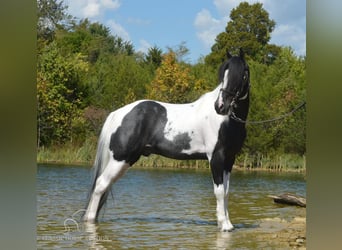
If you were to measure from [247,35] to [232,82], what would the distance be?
1127 mm

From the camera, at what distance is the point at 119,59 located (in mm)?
6234

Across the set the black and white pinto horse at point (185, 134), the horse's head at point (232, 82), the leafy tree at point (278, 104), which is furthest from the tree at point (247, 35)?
the black and white pinto horse at point (185, 134)

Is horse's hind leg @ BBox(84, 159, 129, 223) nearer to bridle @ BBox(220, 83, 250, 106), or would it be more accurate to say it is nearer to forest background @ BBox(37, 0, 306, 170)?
forest background @ BBox(37, 0, 306, 170)

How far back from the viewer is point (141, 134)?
541 centimetres

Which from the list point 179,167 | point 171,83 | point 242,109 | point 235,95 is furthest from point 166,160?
point 235,95

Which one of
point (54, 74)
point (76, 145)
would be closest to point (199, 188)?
point (76, 145)

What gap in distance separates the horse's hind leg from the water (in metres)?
0.12

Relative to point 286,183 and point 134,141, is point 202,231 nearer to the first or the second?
point 134,141

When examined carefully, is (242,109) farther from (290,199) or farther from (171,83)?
(290,199)

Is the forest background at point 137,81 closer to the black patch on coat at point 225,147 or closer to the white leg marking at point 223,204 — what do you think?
the black patch on coat at point 225,147

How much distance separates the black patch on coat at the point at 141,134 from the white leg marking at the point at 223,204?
53cm

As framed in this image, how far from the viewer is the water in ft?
16.4
